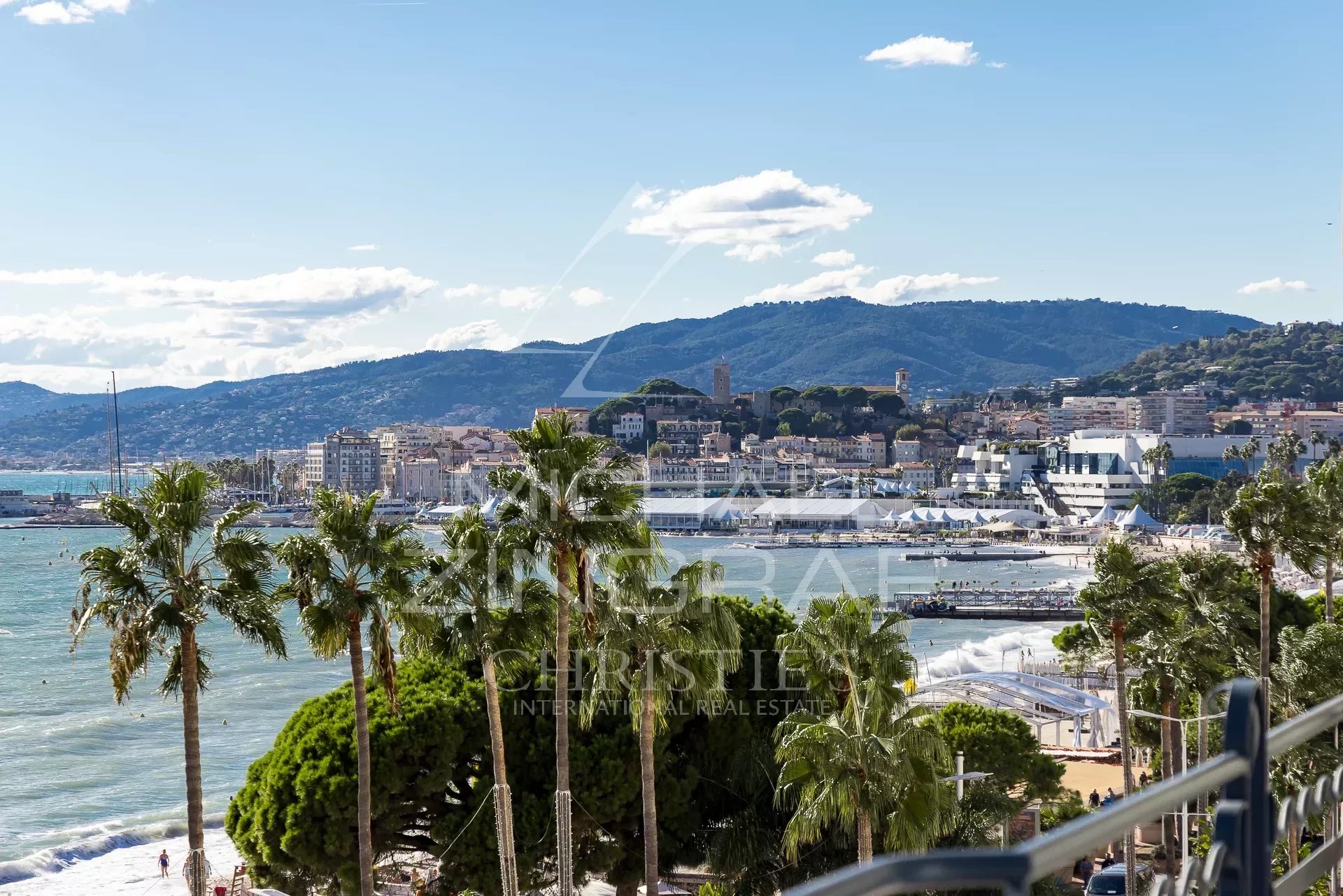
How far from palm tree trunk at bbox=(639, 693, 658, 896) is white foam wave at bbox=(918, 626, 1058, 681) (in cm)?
2424

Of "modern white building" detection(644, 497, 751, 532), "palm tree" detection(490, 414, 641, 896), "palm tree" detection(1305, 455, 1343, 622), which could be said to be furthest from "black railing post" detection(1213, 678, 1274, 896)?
"modern white building" detection(644, 497, 751, 532)

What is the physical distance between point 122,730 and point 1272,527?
3241 cm

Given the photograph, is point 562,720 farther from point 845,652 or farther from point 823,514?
point 823,514

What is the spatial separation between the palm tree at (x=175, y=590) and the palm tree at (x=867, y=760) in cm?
448

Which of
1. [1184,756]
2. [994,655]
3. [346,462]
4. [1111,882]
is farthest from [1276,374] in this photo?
[1184,756]

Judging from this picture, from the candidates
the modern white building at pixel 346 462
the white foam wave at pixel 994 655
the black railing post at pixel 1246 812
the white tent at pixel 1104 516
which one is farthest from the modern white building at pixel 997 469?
the black railing post at pixel 1246 812

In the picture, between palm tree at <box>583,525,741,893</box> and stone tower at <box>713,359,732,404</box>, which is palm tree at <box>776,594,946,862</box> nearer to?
palm tree at <box>583,525,741,893</box>

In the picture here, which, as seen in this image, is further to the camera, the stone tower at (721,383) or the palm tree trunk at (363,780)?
the stone tower at (721,383)

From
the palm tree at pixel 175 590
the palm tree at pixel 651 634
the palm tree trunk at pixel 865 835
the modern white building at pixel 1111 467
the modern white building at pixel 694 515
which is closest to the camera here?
the palm tree at pixel 175 590

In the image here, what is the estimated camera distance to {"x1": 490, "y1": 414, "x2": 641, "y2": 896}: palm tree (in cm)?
1306

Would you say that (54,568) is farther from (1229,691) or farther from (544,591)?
(1229,691)

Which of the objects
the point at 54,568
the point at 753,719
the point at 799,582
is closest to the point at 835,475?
the point at 799,582

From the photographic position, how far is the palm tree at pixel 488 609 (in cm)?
1345

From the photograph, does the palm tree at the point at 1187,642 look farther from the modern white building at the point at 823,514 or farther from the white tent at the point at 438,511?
the white tent at the point at 438,511
